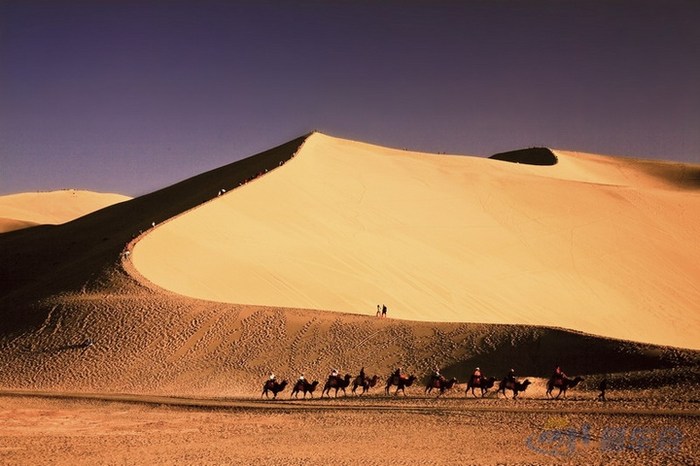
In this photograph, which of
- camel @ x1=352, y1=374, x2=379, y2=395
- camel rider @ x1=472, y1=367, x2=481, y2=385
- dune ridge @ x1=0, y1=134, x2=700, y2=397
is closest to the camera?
camel rider @ x1=472, y1=367, x2=481, y2=385

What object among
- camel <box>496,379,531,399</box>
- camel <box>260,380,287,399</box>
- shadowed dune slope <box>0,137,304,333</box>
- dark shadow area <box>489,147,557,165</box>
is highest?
dark shadow area <box>489,147,557,165</box>

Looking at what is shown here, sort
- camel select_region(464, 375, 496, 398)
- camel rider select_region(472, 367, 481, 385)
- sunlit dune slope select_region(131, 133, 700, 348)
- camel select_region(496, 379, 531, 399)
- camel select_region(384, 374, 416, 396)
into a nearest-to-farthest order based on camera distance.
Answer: camel select_region(496, 379, 531, 399) < camel select_region(464, 375, 496, 398) < camel rider select_region(472, 367, 481, 385) < camel select_region(384, 374, 416, 396) < sunlit dune slope select_region(131, 133, 700, 348)

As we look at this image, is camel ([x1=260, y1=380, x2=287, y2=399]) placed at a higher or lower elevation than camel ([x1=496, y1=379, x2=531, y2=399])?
lower

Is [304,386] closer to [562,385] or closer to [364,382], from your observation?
[364,382]

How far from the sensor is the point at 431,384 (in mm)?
18859

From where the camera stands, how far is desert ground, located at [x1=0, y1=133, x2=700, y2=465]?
44.8 ft

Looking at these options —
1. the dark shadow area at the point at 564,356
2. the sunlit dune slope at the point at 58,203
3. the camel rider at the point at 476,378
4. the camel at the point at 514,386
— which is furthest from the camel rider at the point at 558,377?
the sunlit dune slope at the point at 58,203

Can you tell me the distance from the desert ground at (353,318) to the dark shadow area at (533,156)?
29.7 metres

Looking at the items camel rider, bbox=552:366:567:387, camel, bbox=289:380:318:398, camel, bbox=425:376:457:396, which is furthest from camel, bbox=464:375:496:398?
camel, bbox=289:380:318:398

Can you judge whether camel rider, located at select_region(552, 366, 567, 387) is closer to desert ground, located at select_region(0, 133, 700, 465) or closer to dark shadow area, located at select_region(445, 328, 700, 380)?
desert ground, located at select_region(0, 133, 700, 465)

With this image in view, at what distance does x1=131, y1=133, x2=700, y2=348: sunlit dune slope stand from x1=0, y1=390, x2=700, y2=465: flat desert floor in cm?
1138

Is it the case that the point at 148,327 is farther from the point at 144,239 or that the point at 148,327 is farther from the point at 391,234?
the point at 391,234

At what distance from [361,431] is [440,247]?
27.3m

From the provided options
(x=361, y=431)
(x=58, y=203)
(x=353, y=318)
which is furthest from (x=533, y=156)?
(x=361, y=431)
